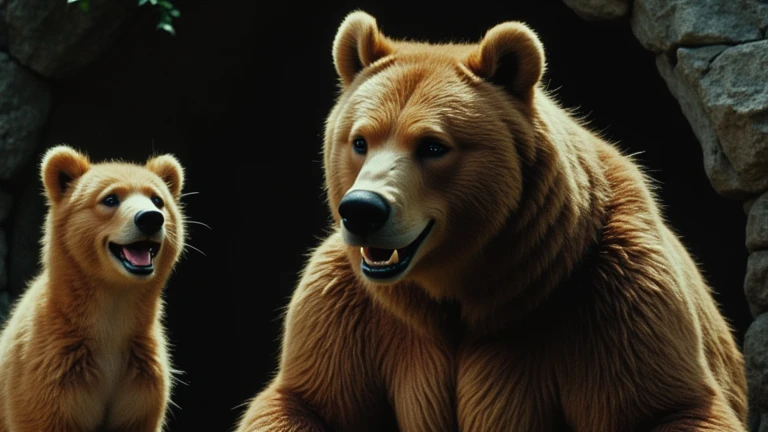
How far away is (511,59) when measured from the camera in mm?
3451

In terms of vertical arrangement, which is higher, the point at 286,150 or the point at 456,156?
the point at 456,156

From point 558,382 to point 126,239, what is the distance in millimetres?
Answer: 1860

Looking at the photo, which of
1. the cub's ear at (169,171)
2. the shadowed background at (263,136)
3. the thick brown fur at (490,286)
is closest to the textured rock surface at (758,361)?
the thick brown fur at (490,286)

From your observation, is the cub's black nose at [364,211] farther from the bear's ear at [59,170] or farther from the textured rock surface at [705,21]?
the textured rock surface at [705,21]

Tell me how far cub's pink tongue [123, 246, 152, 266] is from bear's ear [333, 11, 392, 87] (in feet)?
4.03

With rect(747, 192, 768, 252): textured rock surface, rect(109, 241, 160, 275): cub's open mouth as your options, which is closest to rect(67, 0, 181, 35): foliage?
rect(109, 241, 160, 275): cub's open mouth

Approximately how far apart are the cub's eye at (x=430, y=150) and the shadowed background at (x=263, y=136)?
3549mm

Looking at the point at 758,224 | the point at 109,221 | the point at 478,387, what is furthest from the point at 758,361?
the point at 109,221

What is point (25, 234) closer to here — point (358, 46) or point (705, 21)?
point (358, 46)

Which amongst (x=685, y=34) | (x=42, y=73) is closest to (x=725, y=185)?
(x=685, y=34)

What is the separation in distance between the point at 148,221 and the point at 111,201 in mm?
292

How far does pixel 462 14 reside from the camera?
7965mm

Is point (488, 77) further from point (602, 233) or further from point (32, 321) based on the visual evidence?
point (32, 321)

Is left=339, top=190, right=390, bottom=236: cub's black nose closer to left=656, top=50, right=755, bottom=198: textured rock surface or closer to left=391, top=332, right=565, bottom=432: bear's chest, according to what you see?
left=391, top=332, right=565, bottom=432: bear's chest
